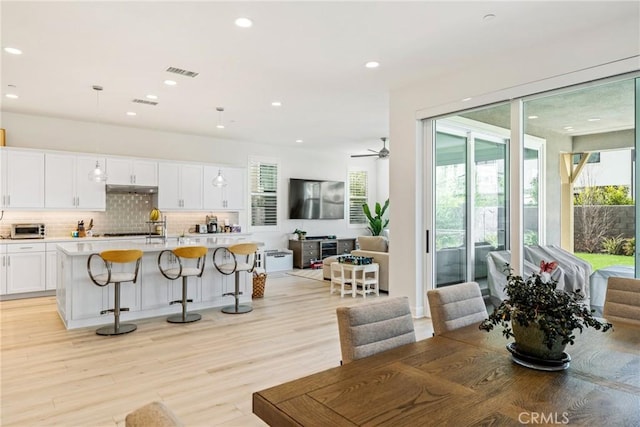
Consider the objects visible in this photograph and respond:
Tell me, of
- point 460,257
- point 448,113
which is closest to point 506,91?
point 448,113

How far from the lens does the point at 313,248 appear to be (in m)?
9.67

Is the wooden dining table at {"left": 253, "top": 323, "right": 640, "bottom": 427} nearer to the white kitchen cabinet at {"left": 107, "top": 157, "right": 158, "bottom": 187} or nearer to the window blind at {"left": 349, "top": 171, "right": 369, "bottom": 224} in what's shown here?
the white kitchen cabinet at {"left": 107, "top": 157, "right": 158, "bottom": 187}

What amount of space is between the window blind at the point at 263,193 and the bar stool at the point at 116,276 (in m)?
4.76

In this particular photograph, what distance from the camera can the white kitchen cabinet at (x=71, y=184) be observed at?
6.46 m

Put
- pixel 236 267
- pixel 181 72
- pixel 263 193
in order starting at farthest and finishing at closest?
pixel 263 193, pixel 236 267, pixel 181 72

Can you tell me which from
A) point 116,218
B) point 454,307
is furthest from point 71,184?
point 454,307

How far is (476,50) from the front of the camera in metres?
3.93

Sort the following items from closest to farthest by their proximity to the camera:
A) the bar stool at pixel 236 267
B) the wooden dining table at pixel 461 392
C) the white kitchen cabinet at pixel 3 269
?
1. the wooden dining table at pixel 461 392
2. the bar stool at pixel 236 267
3. the white kitchen cabinet at pixel 3 269

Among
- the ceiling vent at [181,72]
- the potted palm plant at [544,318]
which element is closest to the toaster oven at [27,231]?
the ceiling vent at [181,72]

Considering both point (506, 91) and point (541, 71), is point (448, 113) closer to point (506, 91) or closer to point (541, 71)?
point (506, 91)

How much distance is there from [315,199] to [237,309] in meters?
5.26

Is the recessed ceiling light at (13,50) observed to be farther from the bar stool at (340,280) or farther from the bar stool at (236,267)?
the bar stool at (340,280)

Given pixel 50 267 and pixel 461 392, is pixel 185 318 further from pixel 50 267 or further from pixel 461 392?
pixel 461 392

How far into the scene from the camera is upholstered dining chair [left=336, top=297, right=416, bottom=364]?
5.72ft
